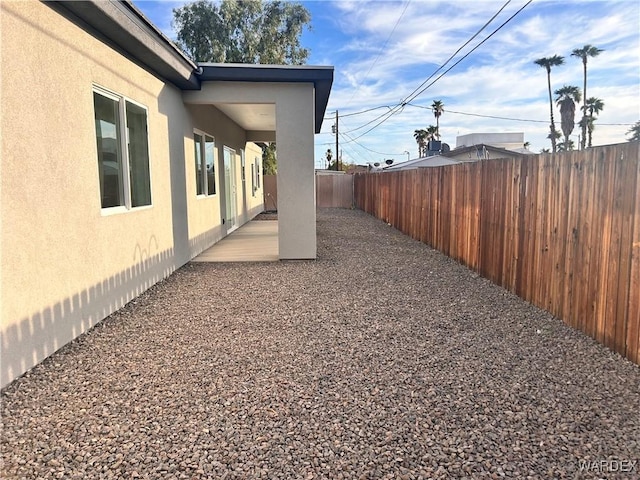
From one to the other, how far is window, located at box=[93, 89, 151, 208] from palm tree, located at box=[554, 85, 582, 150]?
34865mm

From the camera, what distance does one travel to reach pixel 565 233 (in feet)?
14.8

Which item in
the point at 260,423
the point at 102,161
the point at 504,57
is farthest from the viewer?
the point at 504,57

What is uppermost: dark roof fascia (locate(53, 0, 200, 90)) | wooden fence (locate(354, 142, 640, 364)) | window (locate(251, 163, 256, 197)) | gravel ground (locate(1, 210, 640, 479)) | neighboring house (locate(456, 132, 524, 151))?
neighboring house (locate(456, 132, 524, 151))

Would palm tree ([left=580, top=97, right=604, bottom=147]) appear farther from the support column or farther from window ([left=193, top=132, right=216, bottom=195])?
the support column

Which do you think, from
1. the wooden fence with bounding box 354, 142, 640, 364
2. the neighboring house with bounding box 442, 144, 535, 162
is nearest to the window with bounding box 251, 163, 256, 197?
the wooden fence with bounding box 354, 142, 640, 364

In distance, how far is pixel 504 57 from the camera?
39.6 feet

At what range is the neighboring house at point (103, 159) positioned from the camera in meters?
3.31

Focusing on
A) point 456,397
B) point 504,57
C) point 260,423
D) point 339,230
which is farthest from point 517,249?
point 504,57

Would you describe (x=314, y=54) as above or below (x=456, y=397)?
above

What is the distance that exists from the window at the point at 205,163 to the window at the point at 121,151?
275cm

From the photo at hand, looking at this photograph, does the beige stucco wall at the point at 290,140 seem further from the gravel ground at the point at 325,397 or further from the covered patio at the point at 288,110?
the gravel ground at the point at 325,397

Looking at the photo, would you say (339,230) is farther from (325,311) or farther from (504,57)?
(325,311)

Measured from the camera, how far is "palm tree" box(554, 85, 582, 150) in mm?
32566

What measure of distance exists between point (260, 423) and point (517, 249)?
4305 mm
